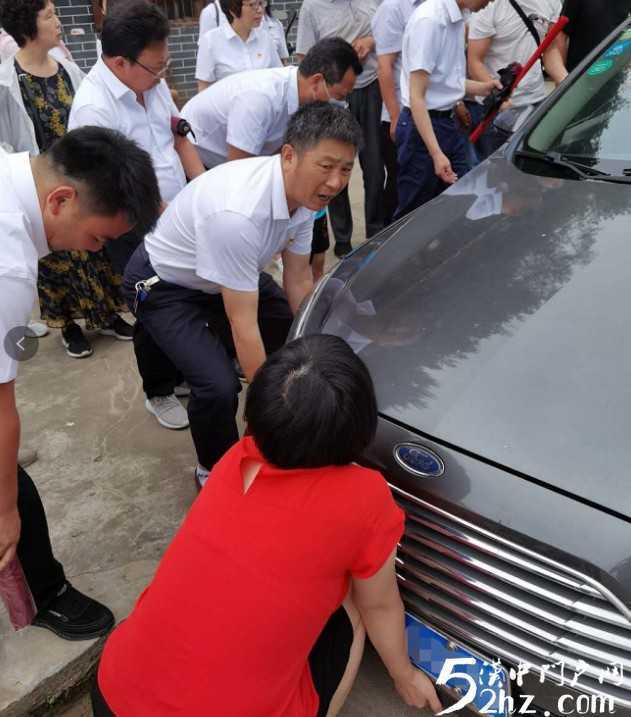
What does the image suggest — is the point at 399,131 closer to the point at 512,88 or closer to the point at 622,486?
the point at 512,88

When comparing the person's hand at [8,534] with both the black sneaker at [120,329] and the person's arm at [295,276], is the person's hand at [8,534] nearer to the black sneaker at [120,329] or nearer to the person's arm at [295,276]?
the person's arm at [295,276]

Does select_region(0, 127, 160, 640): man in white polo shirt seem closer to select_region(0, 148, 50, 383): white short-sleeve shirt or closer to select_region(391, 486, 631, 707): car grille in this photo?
select_region(0, 148, 50, 383): white short-sleeve shirt

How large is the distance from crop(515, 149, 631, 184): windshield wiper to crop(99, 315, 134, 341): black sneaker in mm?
2111

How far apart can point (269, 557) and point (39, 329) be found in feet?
9.10

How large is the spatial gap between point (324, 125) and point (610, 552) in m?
1.31

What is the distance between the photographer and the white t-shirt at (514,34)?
3.76 m

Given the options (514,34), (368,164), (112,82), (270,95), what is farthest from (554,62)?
(112,82)

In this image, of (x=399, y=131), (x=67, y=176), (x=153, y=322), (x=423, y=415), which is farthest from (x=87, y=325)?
(x=423, y=415)

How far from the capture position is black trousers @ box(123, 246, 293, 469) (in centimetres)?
218

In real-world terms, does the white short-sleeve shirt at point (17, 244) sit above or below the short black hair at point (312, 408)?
above

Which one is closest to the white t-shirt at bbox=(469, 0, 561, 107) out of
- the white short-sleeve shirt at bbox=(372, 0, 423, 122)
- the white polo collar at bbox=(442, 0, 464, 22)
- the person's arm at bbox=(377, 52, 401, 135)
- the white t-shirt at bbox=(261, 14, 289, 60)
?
the white short-sleeve shirt at bbox=(372, 0, 423, 122)

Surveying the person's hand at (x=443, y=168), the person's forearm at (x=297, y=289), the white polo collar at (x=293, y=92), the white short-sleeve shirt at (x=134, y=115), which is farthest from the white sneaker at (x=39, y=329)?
the person's hand at (x=443, y=168)

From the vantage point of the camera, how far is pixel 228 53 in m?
3.56

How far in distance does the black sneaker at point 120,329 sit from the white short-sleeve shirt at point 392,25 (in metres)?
2.10
